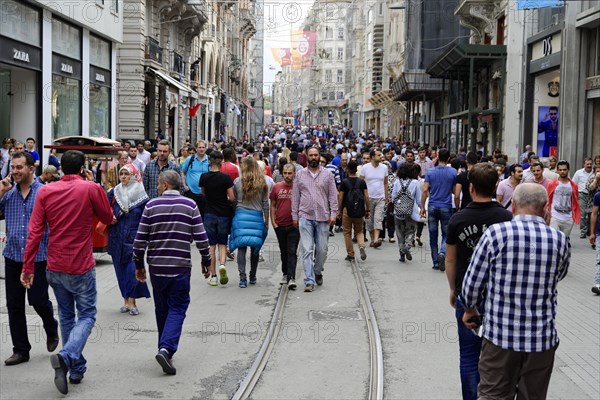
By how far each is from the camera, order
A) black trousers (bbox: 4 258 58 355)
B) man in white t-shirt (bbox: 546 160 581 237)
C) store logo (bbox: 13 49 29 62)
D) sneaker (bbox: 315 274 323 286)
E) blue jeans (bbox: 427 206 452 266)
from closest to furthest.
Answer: black trousers (bbox: 4 258 58 355)
sneaker (bbox: 315 274 323 286)
blue jeans (bbox: 427 206 452 266)
man in white t-shirt (bbox: 546 160 581 237)
store logo (bbox: 13 49 29 62)

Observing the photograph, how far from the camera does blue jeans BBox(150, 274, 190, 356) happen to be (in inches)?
275

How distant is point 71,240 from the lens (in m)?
6.55

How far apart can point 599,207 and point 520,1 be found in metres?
12.6

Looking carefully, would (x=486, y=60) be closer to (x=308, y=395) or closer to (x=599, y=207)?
(x=599, y=207)

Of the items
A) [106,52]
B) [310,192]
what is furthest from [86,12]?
[310,192]

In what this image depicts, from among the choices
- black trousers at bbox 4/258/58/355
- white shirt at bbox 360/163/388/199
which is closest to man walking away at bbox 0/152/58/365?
black trousers at bbox 4/258/58/355

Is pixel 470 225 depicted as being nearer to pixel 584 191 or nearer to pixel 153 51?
pixel 584 191

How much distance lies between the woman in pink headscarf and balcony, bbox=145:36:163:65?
78.9 feet

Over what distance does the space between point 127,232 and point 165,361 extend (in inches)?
101

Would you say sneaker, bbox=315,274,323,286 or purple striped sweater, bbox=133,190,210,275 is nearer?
purple striped sweater, bbox=133,190,210,275

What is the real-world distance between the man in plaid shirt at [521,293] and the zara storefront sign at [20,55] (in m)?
17.5

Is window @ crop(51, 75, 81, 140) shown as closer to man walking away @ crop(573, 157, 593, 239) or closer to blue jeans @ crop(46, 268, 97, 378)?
man walking away @ crop(573, 157, 593, 239)

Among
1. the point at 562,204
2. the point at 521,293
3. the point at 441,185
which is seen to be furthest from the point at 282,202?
the point at 521,293

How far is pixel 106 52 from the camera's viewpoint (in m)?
29.0
